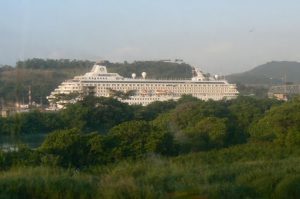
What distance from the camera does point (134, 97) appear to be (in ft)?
150

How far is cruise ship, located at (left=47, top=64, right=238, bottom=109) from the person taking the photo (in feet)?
134

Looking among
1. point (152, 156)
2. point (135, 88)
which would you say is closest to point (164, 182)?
point (152, 156)

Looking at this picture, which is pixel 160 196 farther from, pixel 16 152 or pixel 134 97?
pixel 134 97

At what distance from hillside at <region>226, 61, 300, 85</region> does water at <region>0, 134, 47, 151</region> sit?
5243 cm

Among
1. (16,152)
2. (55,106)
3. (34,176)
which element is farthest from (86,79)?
(34,176)

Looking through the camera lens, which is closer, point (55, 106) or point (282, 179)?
point (282, 179)

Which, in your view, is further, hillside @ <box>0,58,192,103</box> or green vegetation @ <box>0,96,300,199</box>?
hillside @ <box>0,58,192,103</box>

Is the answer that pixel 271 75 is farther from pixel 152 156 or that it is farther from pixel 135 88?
pixel 152 156

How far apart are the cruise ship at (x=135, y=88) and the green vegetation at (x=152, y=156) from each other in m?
7.37

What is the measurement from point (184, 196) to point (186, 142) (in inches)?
487

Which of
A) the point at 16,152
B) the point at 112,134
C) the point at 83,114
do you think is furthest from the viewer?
the point at 83,114

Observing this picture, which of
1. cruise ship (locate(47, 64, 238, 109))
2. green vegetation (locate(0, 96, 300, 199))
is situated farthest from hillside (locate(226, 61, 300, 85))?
green vegetation (locate(0, 96, 300, 199))

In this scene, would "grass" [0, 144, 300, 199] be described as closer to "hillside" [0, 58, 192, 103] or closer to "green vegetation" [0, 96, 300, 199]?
"green vegetation" [0, 96, 300, 199]

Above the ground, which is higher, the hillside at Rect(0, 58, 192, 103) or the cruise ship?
the hillside at Rect(0, 58, 192, 103)
